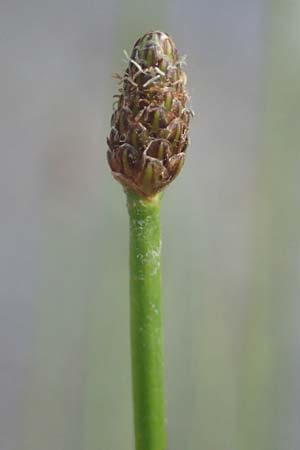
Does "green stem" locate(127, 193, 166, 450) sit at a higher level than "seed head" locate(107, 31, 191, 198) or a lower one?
lower

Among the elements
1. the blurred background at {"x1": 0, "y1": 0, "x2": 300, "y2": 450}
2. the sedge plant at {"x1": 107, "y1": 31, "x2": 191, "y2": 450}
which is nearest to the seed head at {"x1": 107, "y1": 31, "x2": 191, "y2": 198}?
the sedge plant at {"x1": 107, "y1": 31, "x2": 191, "y2": 450}

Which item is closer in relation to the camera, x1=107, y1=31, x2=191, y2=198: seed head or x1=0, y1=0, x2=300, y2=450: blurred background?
x1=107, y1=31, x2=191, y2=198: seed head

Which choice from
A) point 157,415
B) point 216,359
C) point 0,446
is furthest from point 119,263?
point 157,415

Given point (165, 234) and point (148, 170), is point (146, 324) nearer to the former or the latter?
point (148, 170)

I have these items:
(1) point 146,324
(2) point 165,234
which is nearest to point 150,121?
(1) point 146,324

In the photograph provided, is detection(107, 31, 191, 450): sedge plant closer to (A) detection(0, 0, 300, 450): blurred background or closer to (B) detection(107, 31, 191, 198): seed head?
(B) detection(107, 31, 191, 198): seed head

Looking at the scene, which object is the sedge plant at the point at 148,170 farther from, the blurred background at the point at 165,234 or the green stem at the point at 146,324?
the blurred background at the point at 165,234
